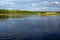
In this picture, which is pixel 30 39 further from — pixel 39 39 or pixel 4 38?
pixel 4 38

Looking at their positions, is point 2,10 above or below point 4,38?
below

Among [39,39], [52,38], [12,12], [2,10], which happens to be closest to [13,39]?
[39,39]

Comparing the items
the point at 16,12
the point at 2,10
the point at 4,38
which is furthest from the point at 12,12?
the point at 4,38

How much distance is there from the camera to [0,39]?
17891mm

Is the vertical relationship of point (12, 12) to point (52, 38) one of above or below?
below

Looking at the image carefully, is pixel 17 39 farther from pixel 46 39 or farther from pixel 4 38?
pixel 46 39

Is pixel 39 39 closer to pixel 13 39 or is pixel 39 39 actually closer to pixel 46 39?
pixel 46 39

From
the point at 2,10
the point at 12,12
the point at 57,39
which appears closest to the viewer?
the point at 57,39

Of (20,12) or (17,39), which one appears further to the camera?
(20,12)

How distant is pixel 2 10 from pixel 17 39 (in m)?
108

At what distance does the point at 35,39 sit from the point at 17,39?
2186mm

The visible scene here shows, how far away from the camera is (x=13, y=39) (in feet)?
58.1

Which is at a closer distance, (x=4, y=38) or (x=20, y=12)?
(x=4, y=38)

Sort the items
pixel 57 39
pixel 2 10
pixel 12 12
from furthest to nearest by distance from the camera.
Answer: pixel 12 12 → pixel 2 10 → pixel 57 39
